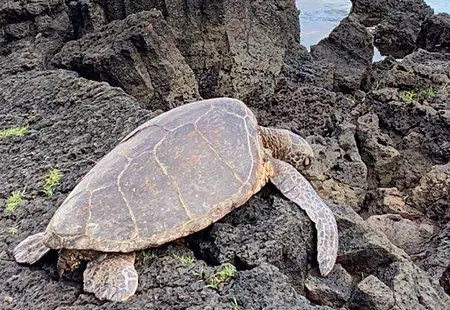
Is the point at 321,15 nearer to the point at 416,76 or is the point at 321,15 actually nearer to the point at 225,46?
the point at 225,46

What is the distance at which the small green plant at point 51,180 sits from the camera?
4.40 metres

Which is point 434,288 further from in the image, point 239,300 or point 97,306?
point 97,306

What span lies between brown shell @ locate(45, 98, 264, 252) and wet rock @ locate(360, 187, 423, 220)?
219cm

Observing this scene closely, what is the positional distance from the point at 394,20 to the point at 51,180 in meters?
7.46

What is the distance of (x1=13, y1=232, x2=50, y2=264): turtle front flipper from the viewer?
3654 millimetres

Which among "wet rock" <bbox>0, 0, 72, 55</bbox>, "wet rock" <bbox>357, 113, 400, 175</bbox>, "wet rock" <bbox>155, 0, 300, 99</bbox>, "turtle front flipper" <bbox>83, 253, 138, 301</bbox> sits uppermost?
"turtle front flipper" <bbox>83, 253, 138, 301</bbox>

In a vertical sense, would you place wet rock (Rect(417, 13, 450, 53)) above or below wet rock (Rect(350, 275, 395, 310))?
below

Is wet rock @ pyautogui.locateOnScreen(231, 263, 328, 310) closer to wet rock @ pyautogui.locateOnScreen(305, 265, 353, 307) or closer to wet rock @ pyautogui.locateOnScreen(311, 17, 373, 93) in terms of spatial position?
wet rock @ pyautogui.locateOnScreen(305, 265, 353, 307)

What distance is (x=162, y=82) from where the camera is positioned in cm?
681

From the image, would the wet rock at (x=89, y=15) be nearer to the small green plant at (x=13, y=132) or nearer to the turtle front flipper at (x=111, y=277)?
the small green plant at (x=13, y=132)

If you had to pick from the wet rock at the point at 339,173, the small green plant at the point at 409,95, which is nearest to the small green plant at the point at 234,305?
the wet rock at the point at 339,173

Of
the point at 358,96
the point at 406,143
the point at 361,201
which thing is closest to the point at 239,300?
the point at 361,201

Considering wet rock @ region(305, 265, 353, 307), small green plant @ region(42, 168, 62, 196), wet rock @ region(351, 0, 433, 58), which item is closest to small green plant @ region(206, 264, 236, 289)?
wet rock @ region(305, 265, 353, 307)

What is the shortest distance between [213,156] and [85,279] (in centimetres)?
107
